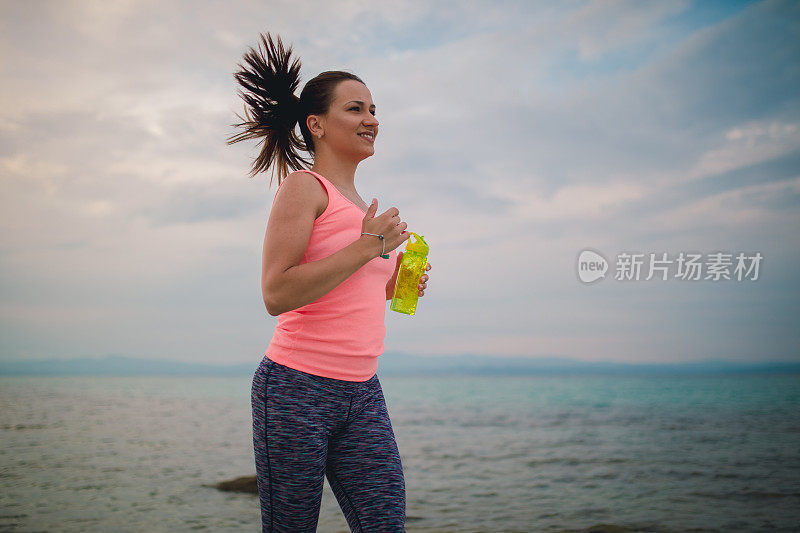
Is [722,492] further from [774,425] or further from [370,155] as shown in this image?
[774,425]

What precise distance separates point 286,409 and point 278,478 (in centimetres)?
23

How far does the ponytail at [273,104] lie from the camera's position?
7.78 ft

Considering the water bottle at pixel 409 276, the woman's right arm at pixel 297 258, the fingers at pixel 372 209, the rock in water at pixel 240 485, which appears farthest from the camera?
the rock in water at pixel 240 485

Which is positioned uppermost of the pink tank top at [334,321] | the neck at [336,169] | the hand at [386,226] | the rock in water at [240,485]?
the neck at [336,169]

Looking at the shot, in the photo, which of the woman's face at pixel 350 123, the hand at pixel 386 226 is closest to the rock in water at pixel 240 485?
the woman's face at pixel 350 123

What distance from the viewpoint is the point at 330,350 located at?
1.85 metres

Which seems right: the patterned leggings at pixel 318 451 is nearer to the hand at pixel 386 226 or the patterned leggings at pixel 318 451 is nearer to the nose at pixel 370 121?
the hand at pixel 386 226

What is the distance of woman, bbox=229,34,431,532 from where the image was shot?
1.78 m

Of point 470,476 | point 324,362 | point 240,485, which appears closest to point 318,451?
point 324,362

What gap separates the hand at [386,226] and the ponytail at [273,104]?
27.9 inches

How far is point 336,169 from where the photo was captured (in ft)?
7.06

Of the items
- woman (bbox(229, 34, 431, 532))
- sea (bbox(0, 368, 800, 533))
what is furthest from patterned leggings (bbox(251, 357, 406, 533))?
sea (bbox(0, 368, 800, 533))

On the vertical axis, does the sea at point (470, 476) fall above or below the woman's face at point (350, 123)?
below

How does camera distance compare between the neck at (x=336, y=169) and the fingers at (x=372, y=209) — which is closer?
the fingers at (x=372, y=209)
